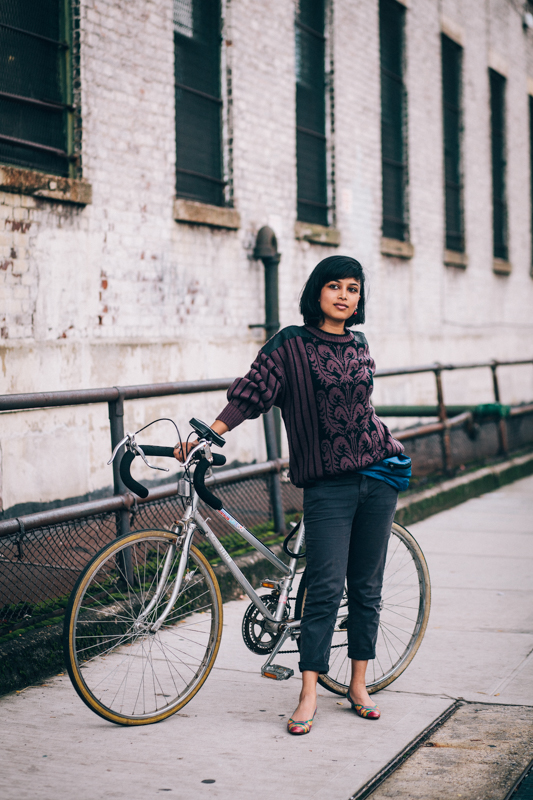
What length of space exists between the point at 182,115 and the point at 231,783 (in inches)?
276

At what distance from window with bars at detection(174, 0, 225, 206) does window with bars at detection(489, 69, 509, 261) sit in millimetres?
9059

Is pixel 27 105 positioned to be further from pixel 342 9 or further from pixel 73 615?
pixel 342 9

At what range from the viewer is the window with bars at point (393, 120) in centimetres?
1288

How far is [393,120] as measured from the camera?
43.1 ft

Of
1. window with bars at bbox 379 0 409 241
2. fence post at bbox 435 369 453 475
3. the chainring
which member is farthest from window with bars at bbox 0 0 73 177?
window with bars at bbox 379 0 409 241

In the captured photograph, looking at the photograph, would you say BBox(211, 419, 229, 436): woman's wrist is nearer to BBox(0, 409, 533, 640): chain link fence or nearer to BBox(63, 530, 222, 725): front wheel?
BBox(63, 530, 222, 725): front wheel

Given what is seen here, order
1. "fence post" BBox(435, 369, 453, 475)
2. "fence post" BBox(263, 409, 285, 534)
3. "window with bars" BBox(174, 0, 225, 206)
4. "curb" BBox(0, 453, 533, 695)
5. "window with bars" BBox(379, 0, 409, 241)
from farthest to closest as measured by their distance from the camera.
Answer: "window with bars" BBox(379, 0, 409, 241), "fence post" BBox(435, 369, 453, 475), "window with bars" BBox(174, 0, 225, 206), "fence post" BBox(263, 409, 285, 534), "curb" BBox(0, 453, 533, 695)

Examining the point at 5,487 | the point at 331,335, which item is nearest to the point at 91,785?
the point at 331,335

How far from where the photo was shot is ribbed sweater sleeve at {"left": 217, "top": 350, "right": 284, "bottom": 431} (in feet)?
12.0

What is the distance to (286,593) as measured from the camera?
3.84 meters

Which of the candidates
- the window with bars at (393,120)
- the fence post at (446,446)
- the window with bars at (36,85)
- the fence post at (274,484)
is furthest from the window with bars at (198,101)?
the window with bars at (393,120)

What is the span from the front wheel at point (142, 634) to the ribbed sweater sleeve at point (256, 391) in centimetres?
52

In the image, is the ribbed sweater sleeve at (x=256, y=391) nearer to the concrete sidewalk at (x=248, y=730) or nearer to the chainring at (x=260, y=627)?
the chainring at (x=260, y=627)

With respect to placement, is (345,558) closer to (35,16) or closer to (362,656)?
(362,656)
